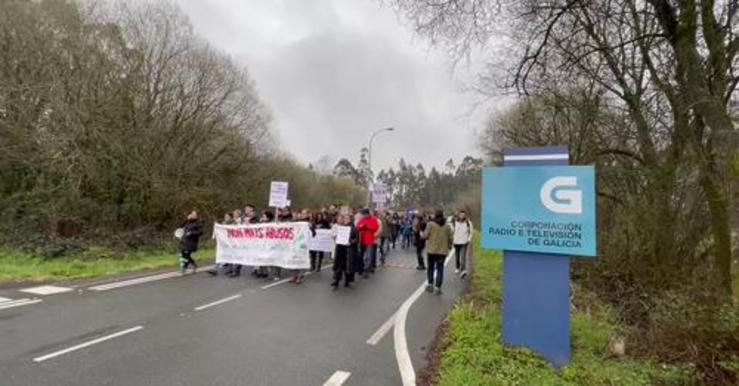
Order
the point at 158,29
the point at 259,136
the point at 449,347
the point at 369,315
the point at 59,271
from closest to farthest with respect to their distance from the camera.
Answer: the point at 449,347 < the point at 369,315 < the point at 59,271 < the point at 158,29 < the point at 259,136

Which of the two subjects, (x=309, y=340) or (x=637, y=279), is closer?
(x=309, y=340)

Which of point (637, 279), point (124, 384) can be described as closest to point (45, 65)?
point (124, 384)

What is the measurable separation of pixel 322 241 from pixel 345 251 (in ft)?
10.6

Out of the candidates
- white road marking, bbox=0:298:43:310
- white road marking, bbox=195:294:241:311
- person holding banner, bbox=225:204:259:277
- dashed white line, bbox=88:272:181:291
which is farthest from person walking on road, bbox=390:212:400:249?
white road marking, bbox=0:298:43:310

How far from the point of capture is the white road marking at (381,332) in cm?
750

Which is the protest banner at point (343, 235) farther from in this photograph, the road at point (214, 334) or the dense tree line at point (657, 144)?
the dense tree line at point (657, 144)

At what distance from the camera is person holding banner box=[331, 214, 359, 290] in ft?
42.4

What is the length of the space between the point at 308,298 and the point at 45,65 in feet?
51.3

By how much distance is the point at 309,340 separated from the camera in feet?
24.4

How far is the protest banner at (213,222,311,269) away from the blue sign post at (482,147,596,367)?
7.99 m

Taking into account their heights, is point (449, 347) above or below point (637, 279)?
below

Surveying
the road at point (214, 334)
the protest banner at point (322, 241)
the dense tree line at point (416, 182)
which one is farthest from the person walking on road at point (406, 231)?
the dense tree line at point (416, 182)

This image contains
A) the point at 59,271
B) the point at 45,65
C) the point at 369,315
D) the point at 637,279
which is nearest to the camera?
the point at 369,315

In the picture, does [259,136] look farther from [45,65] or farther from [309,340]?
[309,340]
